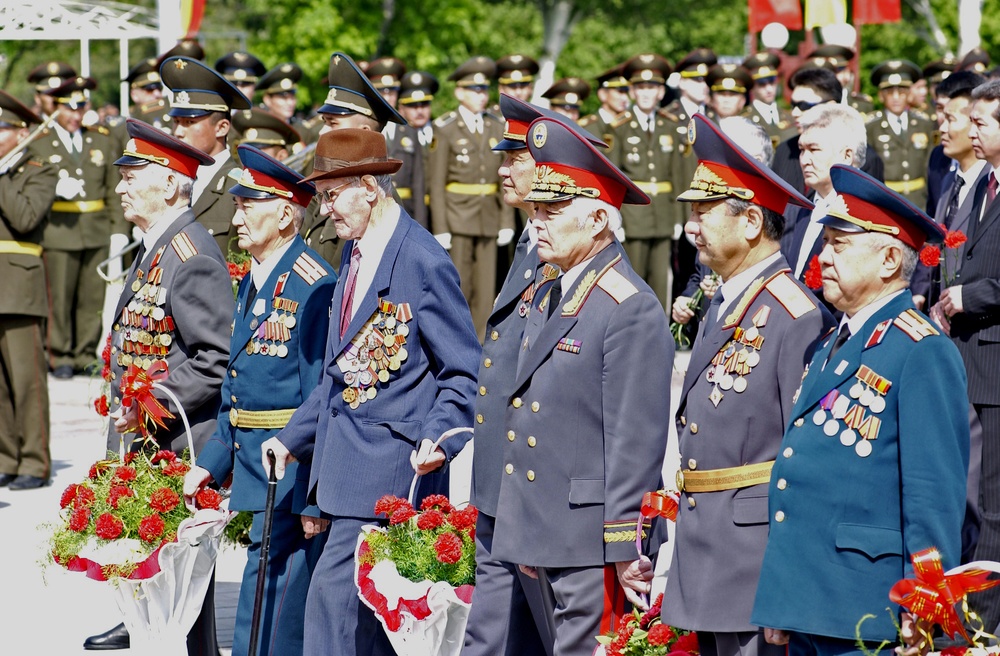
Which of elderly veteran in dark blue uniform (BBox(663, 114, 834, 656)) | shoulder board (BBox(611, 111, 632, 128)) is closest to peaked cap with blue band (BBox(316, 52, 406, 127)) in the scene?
elderly veteran in dark blue uniform (BBox(663, 114, 834, 656))

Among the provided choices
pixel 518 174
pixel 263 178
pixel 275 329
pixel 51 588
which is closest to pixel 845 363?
pixel 518 174

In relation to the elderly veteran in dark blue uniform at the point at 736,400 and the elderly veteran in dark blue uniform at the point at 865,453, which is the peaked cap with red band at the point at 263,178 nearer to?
the elderly veteran in dark blue uniform at the point at 736,400

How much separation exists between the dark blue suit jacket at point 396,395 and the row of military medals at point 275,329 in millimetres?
312

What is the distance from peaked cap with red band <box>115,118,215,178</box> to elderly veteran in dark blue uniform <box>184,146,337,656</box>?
0.50m

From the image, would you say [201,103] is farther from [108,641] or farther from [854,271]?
[854,271]

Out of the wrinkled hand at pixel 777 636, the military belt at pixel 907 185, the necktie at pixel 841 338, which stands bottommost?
the military belt at pixel 907 185

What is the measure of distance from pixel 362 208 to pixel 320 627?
58.8 inches

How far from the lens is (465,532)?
5371 mm

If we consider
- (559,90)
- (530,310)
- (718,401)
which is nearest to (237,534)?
(530,310)

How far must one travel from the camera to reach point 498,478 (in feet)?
17.3

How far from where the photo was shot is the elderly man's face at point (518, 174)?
18.4 feet

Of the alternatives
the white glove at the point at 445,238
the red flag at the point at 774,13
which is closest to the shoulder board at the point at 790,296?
the white glove at the point at 445,238

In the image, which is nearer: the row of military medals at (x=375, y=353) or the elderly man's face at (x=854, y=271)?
the elderly man's face at (x=854, y=271)

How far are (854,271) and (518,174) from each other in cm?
172
